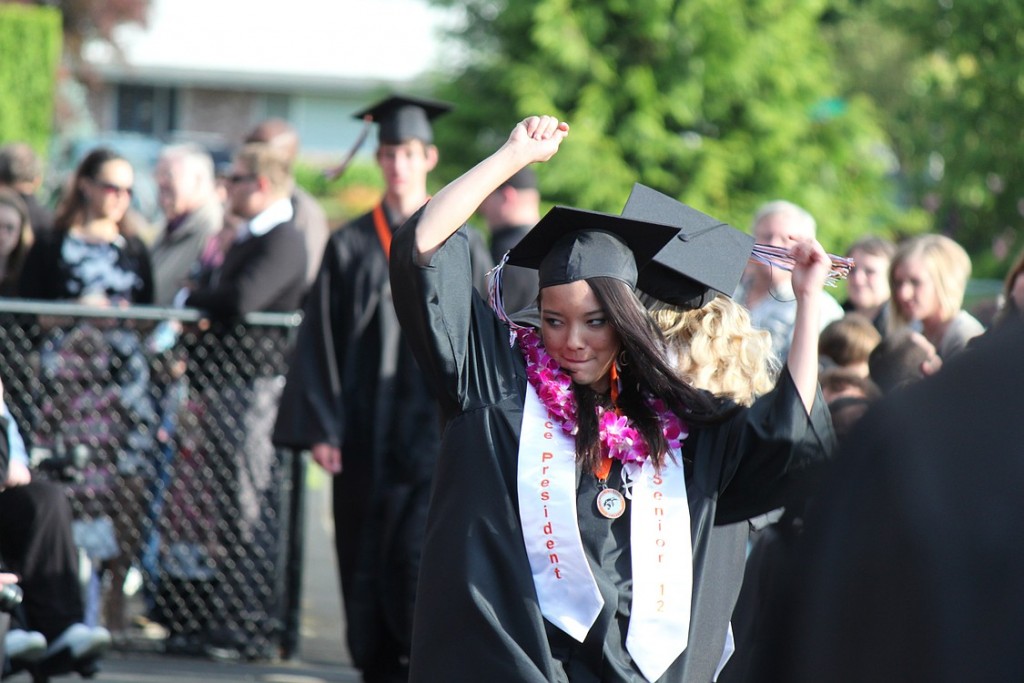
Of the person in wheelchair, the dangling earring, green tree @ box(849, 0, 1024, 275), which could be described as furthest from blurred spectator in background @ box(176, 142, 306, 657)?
green tree @ box(849, 0, 1024, 275)

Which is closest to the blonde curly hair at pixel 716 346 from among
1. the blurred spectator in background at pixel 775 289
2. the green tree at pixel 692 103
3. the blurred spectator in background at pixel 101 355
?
the blurred spectator in background at pixel 775 289

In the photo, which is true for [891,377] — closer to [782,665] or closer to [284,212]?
[284,212]

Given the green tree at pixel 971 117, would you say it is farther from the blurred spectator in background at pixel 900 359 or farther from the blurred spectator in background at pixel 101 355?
the blurred spectator in background at pixel 101 355

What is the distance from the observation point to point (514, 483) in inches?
125

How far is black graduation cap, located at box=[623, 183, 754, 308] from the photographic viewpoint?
10.9ft

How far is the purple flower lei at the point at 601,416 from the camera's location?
3227 millimetres

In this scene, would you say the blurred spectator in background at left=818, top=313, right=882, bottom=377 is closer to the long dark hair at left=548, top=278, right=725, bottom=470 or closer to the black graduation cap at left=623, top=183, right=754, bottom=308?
the black graduation cap at left=623, top=183, right=754, bottom=308

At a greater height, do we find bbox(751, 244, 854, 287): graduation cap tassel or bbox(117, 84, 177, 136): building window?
bbox(117, 84, 177, 136): building window

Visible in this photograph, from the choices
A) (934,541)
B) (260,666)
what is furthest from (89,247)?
(934,541)

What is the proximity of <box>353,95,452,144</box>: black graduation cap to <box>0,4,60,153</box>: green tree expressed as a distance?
15.0 m

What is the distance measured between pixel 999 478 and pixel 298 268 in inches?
220

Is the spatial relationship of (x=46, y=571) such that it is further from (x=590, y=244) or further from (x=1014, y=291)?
(x=1014, y=291)

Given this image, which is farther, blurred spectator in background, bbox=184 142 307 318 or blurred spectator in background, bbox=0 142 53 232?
blurred spectator in background, bbox=0 142 53 232

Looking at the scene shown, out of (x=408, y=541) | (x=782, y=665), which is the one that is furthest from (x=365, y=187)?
(x=782, y=665)
